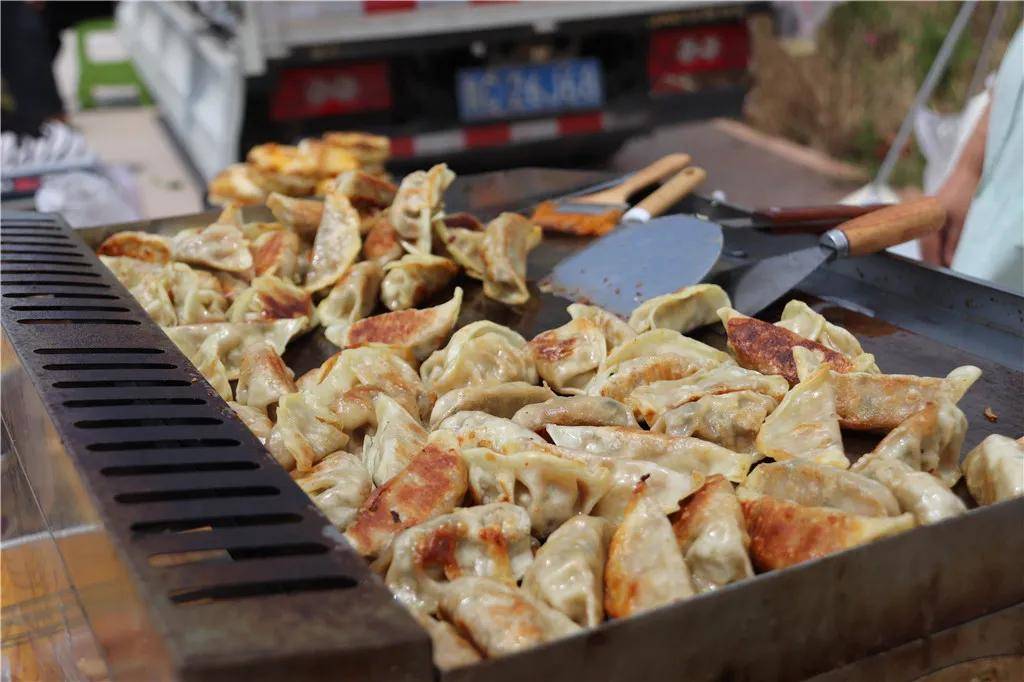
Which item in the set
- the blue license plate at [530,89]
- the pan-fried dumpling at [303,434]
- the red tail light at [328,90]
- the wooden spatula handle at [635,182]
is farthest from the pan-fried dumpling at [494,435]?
the blue license plate at [530,89]

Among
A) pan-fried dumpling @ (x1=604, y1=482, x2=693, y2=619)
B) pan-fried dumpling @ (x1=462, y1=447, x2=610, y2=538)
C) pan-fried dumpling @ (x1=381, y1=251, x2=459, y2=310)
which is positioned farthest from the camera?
pan-fried dumpling @ (x1=381, y1=251, x2=459, y2=310)

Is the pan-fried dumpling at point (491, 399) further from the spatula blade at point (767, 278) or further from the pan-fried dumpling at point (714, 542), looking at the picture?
the spatula blade at point (767, 278)

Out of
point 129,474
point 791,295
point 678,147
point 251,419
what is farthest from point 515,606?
point 678,147

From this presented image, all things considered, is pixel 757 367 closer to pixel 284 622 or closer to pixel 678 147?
pixel 284 622

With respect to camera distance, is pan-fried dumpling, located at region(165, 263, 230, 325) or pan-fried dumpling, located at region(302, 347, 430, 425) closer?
pan-fried dumpling, located at region(302, 347, 430, 425)

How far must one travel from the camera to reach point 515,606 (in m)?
1.26

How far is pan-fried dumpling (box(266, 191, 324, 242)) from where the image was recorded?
2.80 m

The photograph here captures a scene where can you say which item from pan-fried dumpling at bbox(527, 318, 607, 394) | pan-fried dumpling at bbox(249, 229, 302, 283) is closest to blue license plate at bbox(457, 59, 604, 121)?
pan-fried dumpling at bbox(249, 229, 302, 283)

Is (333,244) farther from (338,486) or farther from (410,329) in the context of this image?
(338,486)

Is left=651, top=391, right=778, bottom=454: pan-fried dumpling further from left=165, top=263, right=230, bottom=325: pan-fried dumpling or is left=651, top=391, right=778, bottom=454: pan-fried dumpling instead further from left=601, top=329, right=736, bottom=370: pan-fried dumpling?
left=165, top=263, right=230, bottom=325: pan-fried dumpling

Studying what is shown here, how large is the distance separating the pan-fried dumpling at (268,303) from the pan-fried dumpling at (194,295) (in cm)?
5

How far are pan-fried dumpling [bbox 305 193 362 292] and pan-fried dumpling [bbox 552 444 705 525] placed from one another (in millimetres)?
1200

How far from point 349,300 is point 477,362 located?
548mm

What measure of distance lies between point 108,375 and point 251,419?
0.94ft
